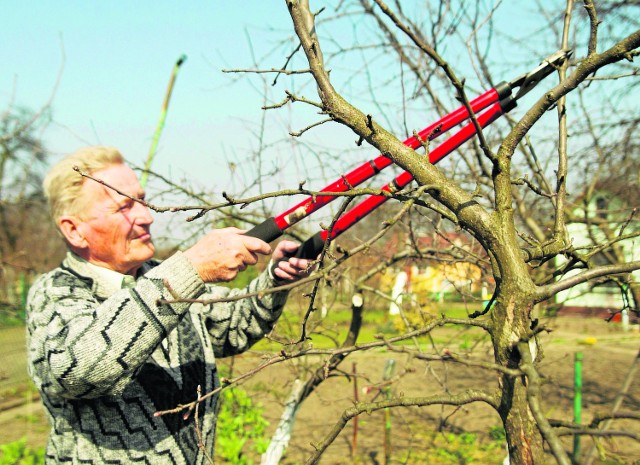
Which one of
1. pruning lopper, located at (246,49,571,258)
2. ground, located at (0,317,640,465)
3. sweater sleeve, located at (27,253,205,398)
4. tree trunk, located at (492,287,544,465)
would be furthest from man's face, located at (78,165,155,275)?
ground, located at (0,317,640,465)

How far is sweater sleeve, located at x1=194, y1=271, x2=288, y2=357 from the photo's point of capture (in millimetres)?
2352

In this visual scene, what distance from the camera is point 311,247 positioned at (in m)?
1.96

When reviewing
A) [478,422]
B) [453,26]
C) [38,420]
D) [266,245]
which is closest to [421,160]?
[266,245]

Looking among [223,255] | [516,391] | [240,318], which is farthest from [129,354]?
[516,391]

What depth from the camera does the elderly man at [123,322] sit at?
156cm

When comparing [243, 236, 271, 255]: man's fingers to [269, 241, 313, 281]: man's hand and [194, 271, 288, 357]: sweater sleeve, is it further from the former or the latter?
[194, 271, 288, 357]: sweater sleeve

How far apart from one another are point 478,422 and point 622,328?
11.8 meters

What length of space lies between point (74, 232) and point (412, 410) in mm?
5740

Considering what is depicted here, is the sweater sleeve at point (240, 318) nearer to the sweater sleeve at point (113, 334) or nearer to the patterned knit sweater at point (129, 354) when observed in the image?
the patterned knit sweater at point (129, 354)

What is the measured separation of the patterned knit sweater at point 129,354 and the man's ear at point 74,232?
63mm

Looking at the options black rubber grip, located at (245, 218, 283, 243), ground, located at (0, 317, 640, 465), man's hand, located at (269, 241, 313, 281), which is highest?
black rubber grip, located at (245, 218, 283, 243)

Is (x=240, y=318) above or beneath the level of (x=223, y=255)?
beneath

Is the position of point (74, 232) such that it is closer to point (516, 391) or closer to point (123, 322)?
point (123, 322)

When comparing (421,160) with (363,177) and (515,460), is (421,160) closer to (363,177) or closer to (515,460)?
(363,177)
